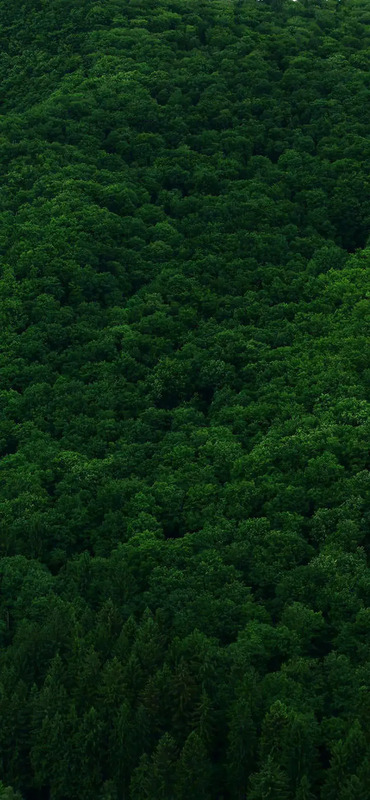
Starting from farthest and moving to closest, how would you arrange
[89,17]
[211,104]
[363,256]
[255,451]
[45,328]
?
[89,17] < [211,104] < [363,256] < [45,328] < [255,451]

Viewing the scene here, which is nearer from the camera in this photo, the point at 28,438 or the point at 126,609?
the point at 126,609

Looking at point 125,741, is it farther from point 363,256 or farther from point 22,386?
point 363,256

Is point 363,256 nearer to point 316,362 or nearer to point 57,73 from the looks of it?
point 316,362

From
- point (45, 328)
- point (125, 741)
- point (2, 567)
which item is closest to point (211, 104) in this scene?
point (45, 328)

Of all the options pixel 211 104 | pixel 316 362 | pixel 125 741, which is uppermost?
pixel 211 104

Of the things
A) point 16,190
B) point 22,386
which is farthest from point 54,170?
point 22,386

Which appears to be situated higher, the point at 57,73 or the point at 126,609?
the point at 57,73

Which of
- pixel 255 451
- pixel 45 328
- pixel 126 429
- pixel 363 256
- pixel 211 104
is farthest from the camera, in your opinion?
pixel 211 104
